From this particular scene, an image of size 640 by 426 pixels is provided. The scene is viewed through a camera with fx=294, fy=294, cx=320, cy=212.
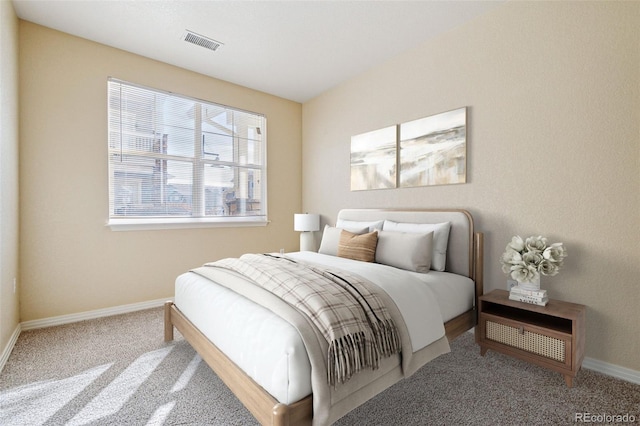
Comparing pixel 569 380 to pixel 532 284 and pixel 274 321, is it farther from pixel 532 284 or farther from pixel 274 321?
pixel 274 321

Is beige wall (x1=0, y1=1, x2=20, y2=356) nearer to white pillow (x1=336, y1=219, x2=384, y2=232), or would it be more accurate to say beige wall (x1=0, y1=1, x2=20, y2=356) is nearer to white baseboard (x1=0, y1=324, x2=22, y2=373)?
white baseboard (x1=0, y1=324, x2=22, y2=373)

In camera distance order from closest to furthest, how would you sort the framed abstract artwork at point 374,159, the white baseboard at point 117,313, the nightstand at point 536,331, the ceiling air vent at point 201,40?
the nightstand at point 536,331 → the white baseboard at point 117,313 → the ceiling air vent at point 201,40 → the framed abstract artwork at point 374,159

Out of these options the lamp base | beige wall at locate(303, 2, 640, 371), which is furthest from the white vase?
the lamp base

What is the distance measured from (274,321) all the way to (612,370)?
2.34 m

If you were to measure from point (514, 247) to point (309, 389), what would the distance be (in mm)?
1817

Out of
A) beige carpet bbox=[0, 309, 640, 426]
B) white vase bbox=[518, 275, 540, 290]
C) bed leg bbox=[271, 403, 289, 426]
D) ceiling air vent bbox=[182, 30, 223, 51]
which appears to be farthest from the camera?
ceiling air vent bbox=[182, 30, 223, 51]

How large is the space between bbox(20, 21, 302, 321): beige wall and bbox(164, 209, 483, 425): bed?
1.20m

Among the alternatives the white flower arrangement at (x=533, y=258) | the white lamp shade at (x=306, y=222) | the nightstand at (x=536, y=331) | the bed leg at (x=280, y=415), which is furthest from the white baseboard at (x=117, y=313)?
the bed leg at (x=280, y=415)

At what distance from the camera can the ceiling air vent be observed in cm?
288

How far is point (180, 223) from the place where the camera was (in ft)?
11.6

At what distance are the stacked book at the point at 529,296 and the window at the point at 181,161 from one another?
3.13 m

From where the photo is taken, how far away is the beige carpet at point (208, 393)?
61.7 inches

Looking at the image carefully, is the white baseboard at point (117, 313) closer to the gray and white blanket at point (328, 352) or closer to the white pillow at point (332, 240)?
the gray and white blanket at point (328, 352)

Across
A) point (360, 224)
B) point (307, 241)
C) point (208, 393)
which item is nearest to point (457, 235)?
point (360, 224)
